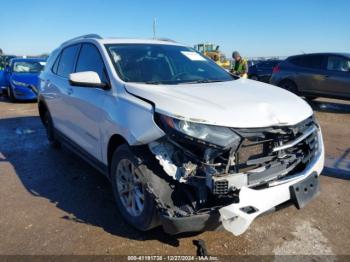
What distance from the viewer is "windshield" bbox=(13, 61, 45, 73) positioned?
12938 millimetres

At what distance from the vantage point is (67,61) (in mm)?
5039

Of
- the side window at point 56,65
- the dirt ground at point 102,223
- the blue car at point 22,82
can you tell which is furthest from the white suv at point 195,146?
the blue car at point 22,82

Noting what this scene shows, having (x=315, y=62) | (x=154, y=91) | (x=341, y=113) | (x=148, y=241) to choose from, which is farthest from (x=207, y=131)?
(x=315, y=62)

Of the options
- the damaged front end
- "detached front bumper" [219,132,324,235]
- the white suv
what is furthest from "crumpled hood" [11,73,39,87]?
"detached front bumper" [219,132,324,235]

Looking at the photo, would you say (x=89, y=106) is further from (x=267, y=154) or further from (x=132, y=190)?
(x=267, y=154)

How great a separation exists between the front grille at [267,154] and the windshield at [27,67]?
39.5 feet

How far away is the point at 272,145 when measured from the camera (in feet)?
9.21

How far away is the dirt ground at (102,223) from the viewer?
3072 millimetres

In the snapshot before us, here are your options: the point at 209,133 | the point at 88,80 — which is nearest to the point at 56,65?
the point at 88,80

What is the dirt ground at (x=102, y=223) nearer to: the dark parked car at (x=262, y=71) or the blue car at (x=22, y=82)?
the blue car at (x=22, y=82)

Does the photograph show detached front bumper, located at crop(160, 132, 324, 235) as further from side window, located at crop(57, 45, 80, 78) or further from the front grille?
side window, located at crop(57, 45, 80, 78)

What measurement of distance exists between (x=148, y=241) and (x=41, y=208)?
145cm

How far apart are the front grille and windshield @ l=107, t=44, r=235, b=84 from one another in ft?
4.14

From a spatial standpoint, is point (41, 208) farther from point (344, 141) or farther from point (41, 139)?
point (344, 141)
